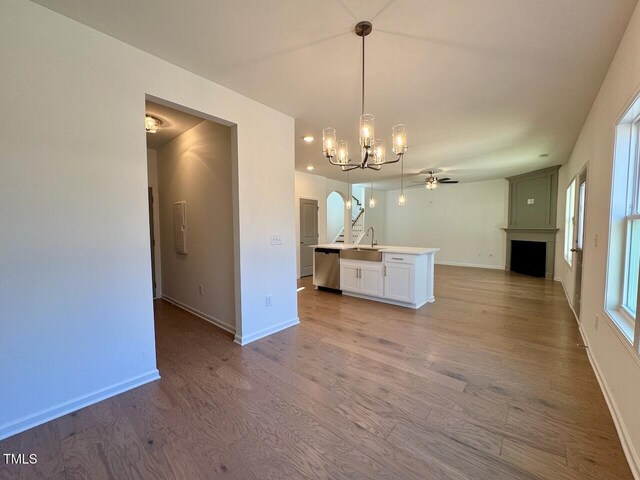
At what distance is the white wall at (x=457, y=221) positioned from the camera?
25.6ft

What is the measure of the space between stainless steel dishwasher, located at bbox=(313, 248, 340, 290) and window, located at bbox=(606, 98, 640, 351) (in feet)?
11.5

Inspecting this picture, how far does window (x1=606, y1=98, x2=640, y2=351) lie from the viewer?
1.87 m

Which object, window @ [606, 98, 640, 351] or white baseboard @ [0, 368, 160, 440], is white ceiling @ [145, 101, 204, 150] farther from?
window @ [606, 98, 640, 351]

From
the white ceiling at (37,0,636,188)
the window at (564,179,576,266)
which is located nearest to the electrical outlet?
the white ceiling at (37,0,636,188)

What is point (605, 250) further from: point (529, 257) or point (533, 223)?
point (529, 257)

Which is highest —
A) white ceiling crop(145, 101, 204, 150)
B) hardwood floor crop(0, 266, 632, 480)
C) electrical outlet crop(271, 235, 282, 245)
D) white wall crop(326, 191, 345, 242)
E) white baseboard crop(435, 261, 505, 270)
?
white ceiling crop(145, 101, 204, 150)

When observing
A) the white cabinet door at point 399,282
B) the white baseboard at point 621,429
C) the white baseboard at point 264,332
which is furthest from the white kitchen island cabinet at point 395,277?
the white baseboard at point 621,429

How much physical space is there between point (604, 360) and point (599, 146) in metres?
1.94

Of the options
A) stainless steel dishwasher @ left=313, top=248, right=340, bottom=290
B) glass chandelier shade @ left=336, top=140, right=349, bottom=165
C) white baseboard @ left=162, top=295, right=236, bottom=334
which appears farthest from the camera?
stainless steel dishwasher @ left=313, top=248, right=340, bottom=290

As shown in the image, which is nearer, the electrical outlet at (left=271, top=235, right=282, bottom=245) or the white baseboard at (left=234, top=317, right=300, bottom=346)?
the white baseboard at (left=234, top=317, right=300, bottom=346)

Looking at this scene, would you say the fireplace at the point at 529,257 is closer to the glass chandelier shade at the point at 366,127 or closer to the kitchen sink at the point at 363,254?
the kitchen sink at the point at 363,254

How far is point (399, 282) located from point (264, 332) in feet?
7.28

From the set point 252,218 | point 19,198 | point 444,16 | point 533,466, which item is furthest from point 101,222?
point 533,466

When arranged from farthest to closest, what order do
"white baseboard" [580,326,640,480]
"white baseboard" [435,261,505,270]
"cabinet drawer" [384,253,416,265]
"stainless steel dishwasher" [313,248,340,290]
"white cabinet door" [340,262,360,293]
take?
"white baseboard" [435,261,505,270]
"stainless steel dishwasher" [313,248,340,290]
"white cabinet door" [340,262,360,293]
"cabinet drawer" [384,253,416,265]
"white baseboard" [580,326,640,480]
